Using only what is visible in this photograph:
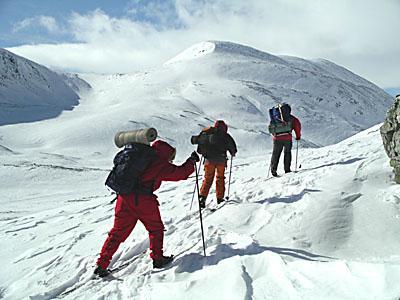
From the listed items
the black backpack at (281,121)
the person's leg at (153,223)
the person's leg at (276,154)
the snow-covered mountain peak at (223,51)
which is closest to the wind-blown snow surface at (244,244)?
the person's leg at (153,223)

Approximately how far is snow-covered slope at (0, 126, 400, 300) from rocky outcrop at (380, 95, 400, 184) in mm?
277

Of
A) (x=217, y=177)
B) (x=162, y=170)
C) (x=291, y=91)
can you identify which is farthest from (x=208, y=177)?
(x=291, y=91)

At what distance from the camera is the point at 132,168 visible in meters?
4.90

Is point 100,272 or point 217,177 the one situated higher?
point 217,177

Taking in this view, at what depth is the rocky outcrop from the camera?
6695 mm

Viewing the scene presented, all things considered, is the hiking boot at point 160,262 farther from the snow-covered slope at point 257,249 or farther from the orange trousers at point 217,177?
the orange trousers at point 217,177

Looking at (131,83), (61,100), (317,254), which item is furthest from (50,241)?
(131,83)

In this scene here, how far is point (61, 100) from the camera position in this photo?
74062mm

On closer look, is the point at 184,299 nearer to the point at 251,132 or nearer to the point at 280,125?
the point at 280,125

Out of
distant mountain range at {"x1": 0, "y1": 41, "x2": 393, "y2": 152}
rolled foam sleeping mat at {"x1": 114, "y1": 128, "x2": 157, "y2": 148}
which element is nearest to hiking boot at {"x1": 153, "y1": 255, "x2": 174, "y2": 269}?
rolled foam sleeping mat at {"x1": 114, "y1": 128, "x2": 157, "y2": 148}

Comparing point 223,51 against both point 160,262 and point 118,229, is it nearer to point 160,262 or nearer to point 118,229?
point 118,229

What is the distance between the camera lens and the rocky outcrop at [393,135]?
670cm

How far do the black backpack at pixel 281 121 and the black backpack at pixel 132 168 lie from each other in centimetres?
513

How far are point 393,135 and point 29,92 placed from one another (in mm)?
74788
